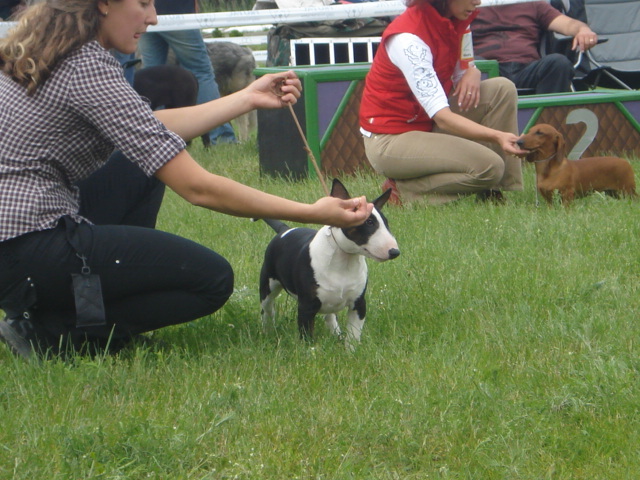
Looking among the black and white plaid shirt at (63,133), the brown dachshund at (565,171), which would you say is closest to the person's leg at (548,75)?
the brown dachshund at (565,171)

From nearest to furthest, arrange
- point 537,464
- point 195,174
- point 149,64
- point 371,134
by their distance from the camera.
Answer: point 537,464 → point 195,174 → point 371,134 → point 149,64

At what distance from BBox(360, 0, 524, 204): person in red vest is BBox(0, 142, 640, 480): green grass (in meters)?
1.15

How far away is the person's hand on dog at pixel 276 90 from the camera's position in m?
3.37

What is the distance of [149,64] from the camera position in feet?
27.1

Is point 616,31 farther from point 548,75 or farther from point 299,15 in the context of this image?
point 299,15

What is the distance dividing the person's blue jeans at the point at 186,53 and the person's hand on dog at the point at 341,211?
536 cm

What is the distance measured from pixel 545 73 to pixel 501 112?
7.57 feet

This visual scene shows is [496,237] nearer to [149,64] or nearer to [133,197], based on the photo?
[133,197]

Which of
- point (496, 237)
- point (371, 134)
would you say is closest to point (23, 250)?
point (496, 237)

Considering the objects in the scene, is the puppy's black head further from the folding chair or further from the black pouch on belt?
the folding chair

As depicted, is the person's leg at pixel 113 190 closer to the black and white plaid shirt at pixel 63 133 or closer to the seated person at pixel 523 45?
the black and white plaid shirt at pixel 63 133

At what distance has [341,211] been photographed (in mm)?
2863

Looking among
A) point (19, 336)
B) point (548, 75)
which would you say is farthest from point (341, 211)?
point (548, 75)

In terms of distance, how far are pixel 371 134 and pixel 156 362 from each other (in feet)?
8.91
